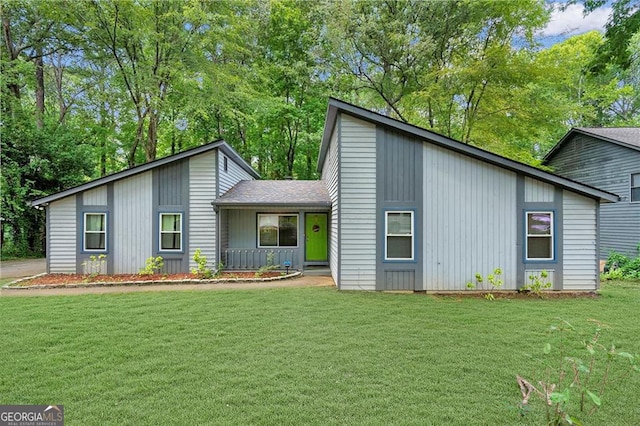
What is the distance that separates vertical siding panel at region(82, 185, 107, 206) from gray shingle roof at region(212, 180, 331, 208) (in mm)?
3583

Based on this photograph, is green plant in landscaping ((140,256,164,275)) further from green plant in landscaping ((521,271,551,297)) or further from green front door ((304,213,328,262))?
green plant in landscaping ((521,271,551,297))

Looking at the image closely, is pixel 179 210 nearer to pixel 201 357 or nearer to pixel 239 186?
pixel 239 186

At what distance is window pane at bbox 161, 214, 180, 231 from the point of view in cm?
1020

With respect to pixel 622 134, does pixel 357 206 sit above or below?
below

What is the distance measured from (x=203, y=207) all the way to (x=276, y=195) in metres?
2.67

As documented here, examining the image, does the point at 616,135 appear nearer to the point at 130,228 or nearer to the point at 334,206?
the point at 334,206

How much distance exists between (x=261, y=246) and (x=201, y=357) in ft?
25.4

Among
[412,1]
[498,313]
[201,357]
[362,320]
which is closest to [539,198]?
[498,313]

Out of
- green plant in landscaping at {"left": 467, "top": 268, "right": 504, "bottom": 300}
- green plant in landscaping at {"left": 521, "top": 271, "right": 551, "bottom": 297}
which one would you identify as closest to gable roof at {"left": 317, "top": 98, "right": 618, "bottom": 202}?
green plant in landscaping at {"left": 521, "top": 271, "right": 551, "bottom": 297}

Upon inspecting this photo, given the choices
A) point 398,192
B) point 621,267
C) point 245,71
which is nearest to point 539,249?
point 398,192

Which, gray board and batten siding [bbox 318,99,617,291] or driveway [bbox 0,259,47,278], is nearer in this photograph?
gray board and batten siding [bbox 318,99,617,291]

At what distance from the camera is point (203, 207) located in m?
10.3

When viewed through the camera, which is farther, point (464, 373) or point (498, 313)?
point (498, 313)

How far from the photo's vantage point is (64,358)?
13.1 ft
